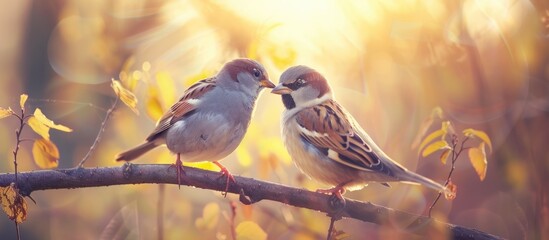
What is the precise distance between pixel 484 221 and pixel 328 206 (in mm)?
1682

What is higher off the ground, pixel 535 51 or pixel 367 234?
pixel 535 51

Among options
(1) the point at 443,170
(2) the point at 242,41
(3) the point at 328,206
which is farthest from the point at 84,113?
(3) the point at 328,206

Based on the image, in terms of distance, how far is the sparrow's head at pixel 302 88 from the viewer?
2.50 m

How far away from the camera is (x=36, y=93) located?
475 centimetres

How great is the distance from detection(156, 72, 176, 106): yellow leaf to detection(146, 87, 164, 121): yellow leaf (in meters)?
0.02

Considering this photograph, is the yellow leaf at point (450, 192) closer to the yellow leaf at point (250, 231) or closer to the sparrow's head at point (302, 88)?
the yellow leaf at point (250, 231)

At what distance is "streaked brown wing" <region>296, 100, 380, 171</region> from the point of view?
2342 mm

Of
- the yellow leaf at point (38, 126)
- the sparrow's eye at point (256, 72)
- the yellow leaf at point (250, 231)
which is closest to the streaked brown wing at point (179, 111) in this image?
the sparrow's eye at point (256, 72)

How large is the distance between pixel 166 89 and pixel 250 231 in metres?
0.56

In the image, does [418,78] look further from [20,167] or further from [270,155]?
[20,167]

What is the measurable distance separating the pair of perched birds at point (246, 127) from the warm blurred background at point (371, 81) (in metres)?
0.08

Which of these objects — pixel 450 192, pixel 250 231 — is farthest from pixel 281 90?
pixel 450 192

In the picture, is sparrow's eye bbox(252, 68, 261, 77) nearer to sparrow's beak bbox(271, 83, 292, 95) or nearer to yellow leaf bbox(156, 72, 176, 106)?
sparrow's beak bbox(271, 83, 292, 95)

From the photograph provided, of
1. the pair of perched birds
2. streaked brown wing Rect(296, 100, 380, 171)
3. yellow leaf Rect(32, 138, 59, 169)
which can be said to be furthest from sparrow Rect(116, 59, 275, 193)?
yellow leaf Rect(32, 138, 59, 169)
